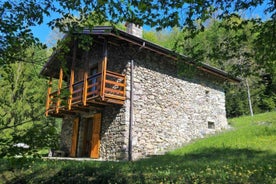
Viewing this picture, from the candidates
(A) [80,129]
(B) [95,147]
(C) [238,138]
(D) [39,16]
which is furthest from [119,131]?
(D) [39,16]

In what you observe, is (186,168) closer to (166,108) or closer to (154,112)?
(154,112)

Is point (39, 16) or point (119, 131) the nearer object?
point (39, 16)

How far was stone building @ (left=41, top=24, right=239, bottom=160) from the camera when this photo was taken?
384 inches

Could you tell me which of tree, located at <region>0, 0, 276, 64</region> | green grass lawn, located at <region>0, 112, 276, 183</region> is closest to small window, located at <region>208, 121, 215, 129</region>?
green grass lawn, located at <region>0, 112, 276, 183</region>

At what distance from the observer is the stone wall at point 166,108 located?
10273mm

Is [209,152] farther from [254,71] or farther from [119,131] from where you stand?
[254,71]

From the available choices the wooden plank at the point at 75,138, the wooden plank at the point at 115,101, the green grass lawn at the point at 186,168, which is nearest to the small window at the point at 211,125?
the green grass lawn at the point at 186,168

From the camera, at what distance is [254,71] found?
4.20 m

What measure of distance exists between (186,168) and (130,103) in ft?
15.3

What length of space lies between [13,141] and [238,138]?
9.36m

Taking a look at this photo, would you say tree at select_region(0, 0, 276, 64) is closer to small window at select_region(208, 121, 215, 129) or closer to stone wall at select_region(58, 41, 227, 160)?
stone wall at select_region(58, 41, 227, 160)

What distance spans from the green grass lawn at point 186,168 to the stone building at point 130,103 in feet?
5.90

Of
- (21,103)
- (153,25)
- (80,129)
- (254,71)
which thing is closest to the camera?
(153,25)

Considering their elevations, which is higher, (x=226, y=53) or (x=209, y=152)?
(x=226, y=53)
